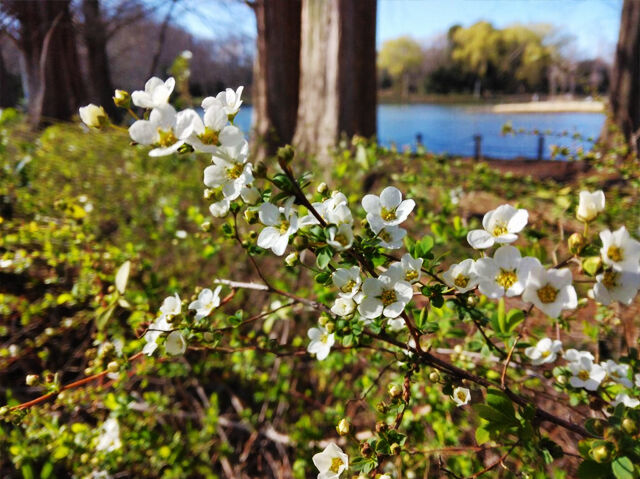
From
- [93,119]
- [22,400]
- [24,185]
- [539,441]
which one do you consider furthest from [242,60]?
[539,441]

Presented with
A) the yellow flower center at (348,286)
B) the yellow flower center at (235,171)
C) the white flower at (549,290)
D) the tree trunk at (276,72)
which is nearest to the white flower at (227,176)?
the yellow flower center at (235,171)

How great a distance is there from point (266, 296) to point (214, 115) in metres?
1.74

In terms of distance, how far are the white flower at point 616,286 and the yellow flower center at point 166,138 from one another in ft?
2.06

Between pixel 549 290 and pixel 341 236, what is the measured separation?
1.01ft

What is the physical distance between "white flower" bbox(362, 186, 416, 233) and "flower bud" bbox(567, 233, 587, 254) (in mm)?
219

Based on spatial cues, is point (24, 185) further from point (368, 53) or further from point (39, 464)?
point (368, 53)

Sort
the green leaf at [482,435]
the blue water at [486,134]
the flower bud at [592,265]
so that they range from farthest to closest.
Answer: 1. the blue water at [486,134]
2. the green leaf at [482,435]
3. the flower bud at [592,265]

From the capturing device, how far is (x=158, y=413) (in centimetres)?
170

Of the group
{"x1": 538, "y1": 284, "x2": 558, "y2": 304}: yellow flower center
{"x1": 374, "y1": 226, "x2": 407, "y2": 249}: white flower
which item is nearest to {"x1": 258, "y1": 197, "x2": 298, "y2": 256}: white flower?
{"x1": 374, "y1": 226, "x2": 407, "y2": 249}: white flower

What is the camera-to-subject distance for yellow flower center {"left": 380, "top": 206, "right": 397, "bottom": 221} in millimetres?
657

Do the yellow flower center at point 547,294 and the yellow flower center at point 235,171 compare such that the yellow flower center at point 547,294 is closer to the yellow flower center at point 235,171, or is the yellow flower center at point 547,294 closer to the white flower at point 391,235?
the white flower at point 391,235

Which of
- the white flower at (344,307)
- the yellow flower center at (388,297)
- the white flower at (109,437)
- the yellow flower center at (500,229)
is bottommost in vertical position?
the white flower at (109,437)

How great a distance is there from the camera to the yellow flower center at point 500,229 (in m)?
0.63

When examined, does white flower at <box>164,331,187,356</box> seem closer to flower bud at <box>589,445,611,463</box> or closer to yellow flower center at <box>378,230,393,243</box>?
yellow flower center at <box>378,230,393,243</box>
